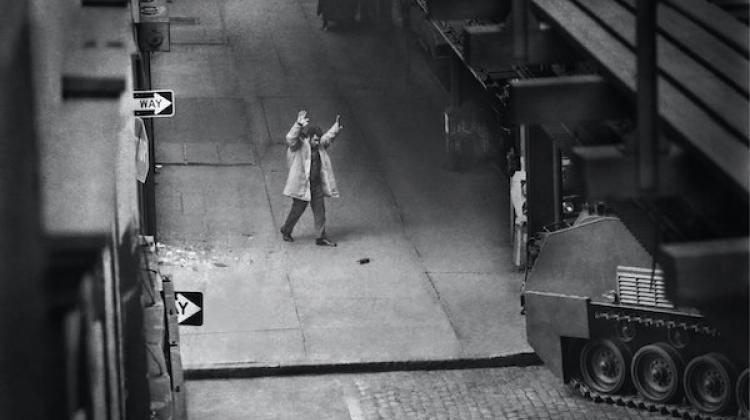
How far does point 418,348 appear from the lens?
54.8 feet

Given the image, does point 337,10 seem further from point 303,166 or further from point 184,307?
point 184,307

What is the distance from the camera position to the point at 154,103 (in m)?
15.4

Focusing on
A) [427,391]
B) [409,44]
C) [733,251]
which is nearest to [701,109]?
[733,251]

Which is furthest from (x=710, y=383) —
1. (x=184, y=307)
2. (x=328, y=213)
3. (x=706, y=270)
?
(x=706, y=270)

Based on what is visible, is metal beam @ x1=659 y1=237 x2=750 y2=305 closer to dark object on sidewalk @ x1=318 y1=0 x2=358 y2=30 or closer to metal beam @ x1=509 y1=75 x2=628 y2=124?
metal beam @ x1=509 y1=75 x2=628 y2=124

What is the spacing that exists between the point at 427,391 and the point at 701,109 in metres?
10.1

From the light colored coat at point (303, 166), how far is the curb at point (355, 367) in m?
4.51

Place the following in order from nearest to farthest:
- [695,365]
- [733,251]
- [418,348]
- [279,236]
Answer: [733,251], [695,365], [418,348], [279,236]

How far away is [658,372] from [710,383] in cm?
69

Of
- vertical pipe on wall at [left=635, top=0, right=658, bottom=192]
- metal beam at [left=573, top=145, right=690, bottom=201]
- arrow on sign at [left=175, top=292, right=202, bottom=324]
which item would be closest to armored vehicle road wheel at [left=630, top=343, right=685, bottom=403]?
arrow on sign at [left=175, top=292, right=202, bottom=324]

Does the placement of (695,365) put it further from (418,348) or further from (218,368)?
(218,368)

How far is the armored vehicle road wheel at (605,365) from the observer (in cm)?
1496

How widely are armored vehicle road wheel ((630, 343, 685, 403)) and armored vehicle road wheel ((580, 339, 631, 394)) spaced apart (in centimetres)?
15

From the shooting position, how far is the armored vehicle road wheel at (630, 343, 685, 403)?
14.5m
